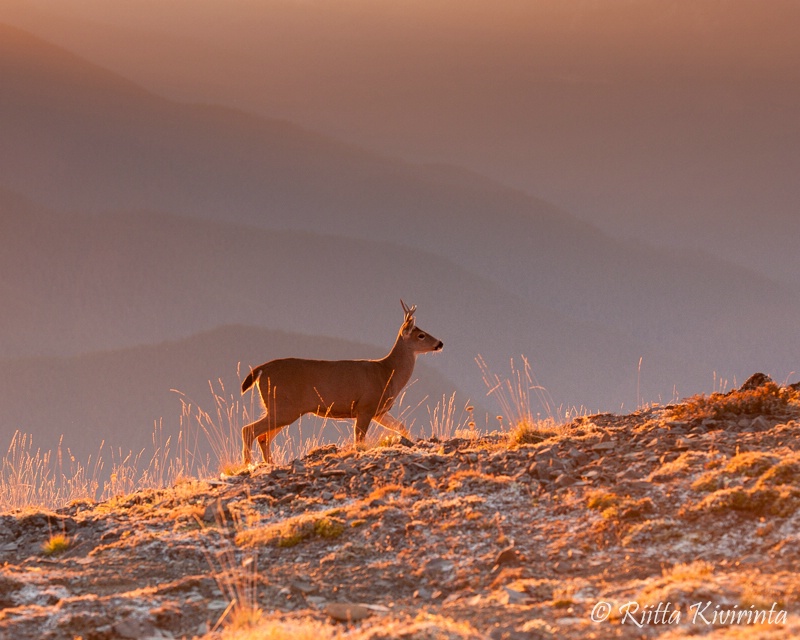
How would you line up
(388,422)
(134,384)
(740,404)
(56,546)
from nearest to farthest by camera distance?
1. (56,546)
2. (740,404)
3. (388,422)
4. (134,384)

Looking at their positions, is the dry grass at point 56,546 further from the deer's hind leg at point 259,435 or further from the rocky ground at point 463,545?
the deer's hind leg at point 259,435

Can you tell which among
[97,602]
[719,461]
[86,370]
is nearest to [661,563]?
[719,461]

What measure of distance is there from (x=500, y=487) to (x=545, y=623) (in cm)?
340

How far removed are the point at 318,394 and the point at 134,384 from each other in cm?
12680

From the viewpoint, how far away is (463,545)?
8258mm

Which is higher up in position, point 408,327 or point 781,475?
point 408,327

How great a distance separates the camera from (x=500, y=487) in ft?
31.8

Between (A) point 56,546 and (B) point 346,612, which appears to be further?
(A) point 56,546

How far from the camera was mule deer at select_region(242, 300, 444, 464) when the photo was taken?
15.7 metres

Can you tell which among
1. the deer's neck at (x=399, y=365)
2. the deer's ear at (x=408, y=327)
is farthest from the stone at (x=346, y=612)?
A: the deer's ear at (x=408, y=327)

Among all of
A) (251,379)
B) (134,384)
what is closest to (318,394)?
(251,379)

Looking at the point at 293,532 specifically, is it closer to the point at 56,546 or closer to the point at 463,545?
the point at 463,545

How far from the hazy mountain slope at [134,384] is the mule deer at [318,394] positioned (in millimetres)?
92147

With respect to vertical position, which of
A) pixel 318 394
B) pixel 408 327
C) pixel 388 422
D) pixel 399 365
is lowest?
pixel 388 422
